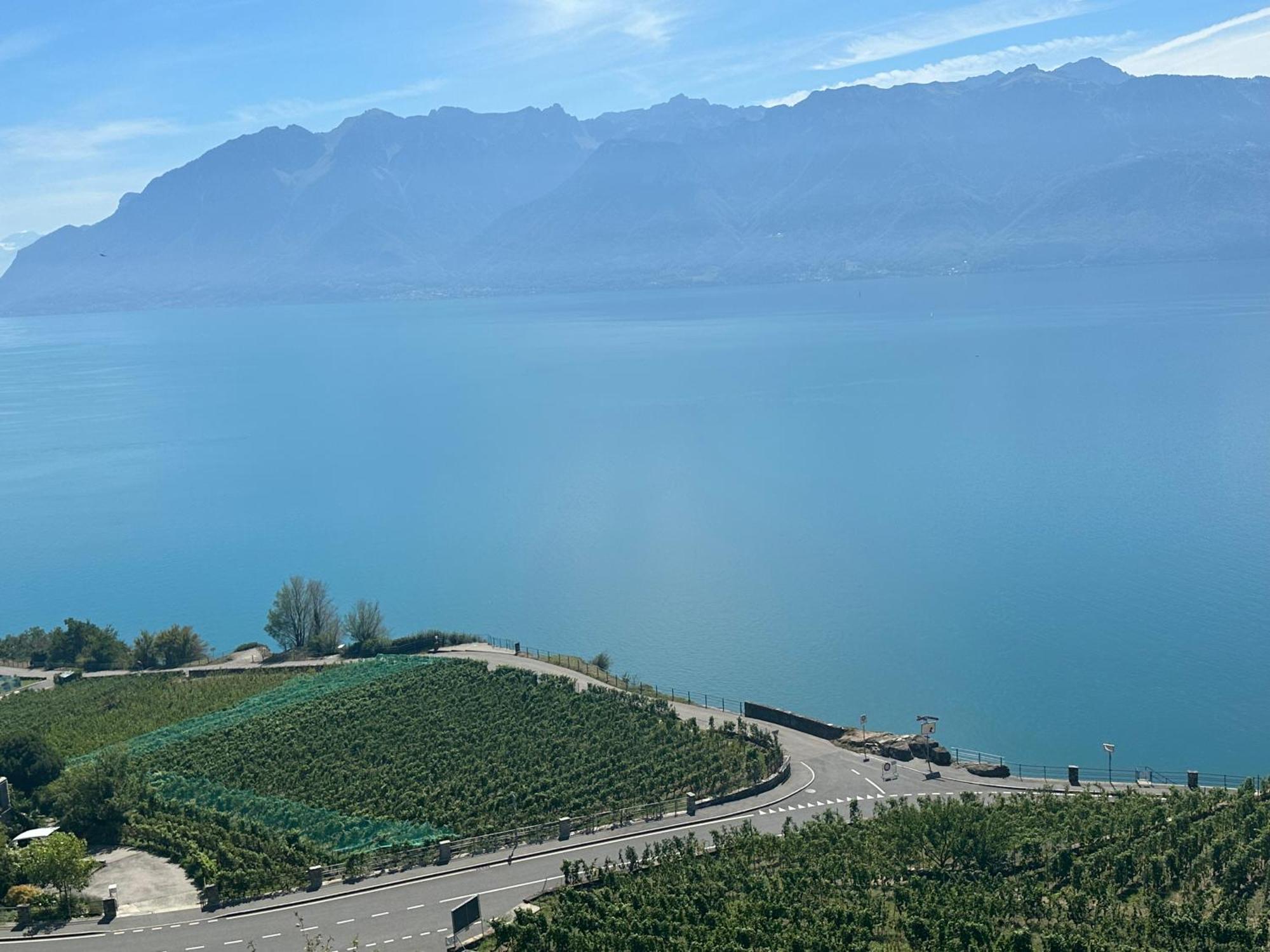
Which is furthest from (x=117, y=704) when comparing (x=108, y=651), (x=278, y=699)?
(x=108, y=651)

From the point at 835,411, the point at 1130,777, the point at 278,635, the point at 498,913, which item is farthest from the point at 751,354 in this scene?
the point at 498,913

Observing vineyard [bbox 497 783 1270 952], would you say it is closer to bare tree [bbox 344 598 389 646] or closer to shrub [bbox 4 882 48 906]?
shrub [bbox 4 882 48 906]

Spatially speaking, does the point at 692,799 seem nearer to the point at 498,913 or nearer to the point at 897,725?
the point at 498,913

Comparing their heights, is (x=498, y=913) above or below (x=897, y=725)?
above

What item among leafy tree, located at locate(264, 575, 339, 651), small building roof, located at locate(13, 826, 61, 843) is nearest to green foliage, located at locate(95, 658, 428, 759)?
small building roof, located at locate(13, 826, 61, 843)

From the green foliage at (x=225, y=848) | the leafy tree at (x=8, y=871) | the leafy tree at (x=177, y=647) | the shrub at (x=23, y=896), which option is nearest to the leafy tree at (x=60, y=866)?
the shrub at (x=23, y=896)

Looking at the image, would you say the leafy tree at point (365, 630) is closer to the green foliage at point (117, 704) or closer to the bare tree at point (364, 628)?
the bare tree at point (364, 628)
